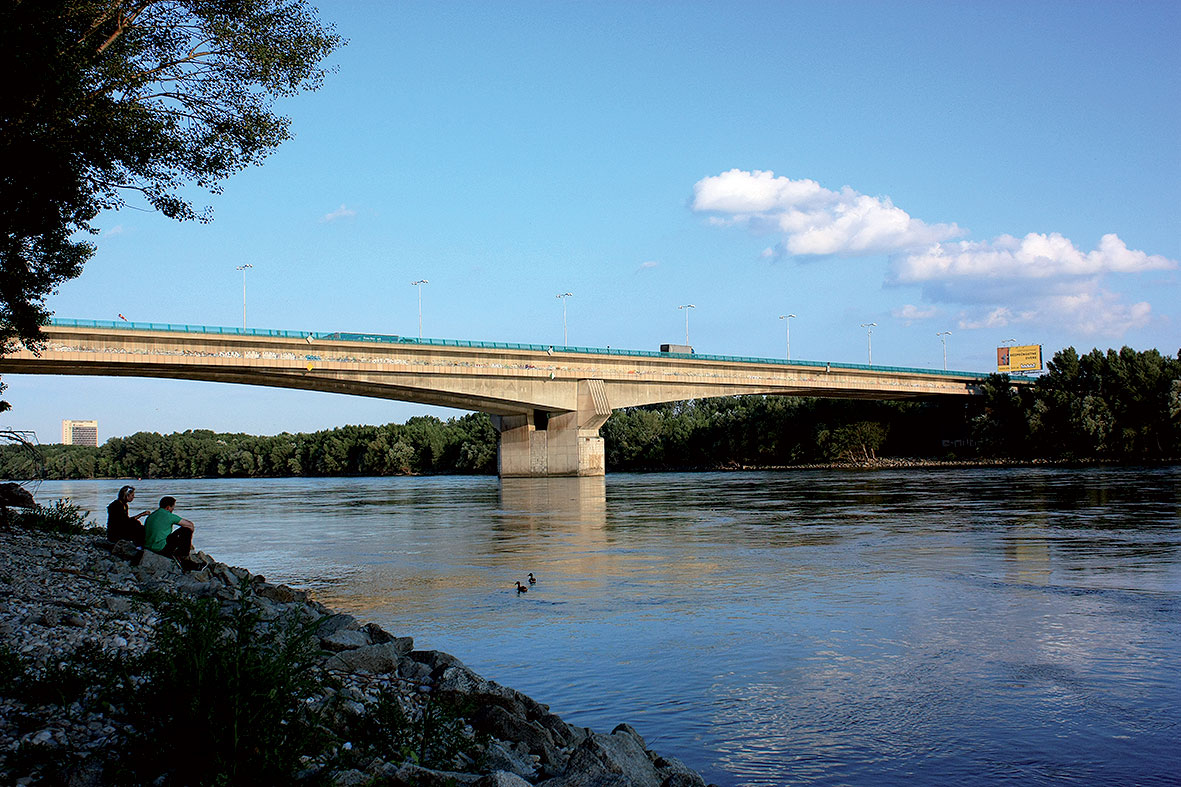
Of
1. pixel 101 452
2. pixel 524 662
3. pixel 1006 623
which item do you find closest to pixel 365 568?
pixel 524 662

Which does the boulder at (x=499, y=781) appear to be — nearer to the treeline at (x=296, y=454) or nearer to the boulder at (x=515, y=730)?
the boulder at (x=515, y=730)

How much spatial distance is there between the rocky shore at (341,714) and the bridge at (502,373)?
5333 centimetres

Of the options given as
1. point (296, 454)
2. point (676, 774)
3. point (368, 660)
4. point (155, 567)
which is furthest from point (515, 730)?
point (296, 454)

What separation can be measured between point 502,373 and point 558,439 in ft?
36.8

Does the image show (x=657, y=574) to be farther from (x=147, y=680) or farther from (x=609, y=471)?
(x=609, y=471)

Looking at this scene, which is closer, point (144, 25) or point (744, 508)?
point (144, 25)

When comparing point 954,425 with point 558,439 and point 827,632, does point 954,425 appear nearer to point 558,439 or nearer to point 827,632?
point 558,439

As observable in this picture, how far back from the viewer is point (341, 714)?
19.9 feet

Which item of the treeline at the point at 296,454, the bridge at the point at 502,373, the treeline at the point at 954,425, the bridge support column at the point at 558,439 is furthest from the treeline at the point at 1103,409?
the treeline at the point at 296,454

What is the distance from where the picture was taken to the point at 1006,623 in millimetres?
11867

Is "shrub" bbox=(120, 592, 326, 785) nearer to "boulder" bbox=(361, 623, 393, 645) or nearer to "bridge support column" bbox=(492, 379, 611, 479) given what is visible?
"boulder" bbox=(361, 623, 393, 645)

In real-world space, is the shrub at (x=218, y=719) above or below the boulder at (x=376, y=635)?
above

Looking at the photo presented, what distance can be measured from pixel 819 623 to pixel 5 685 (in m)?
9.29

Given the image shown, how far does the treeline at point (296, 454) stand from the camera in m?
128
